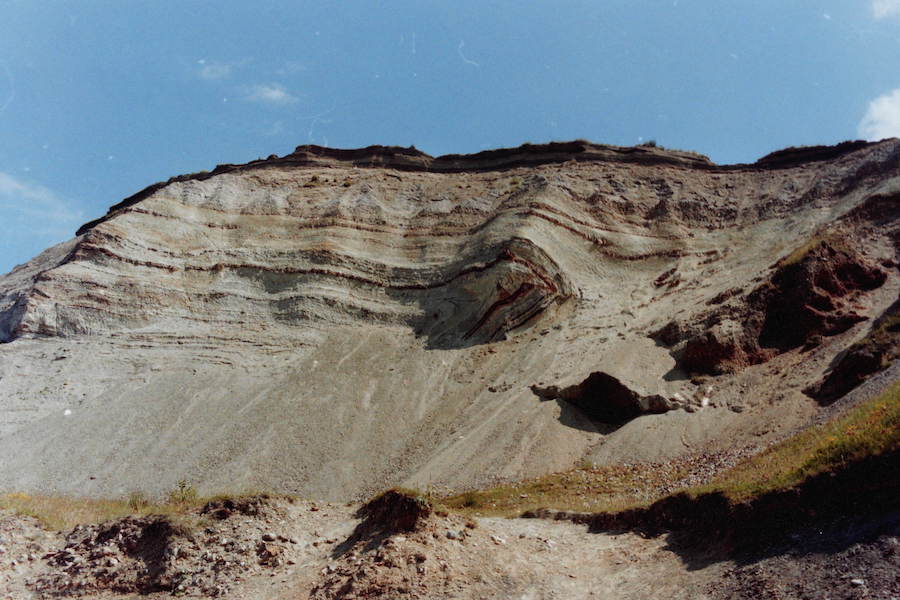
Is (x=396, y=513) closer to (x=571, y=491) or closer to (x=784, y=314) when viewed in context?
(x=571, y=491)

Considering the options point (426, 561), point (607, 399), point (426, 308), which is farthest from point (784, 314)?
point (426, 561)

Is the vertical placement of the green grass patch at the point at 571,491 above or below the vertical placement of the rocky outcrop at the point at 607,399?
below

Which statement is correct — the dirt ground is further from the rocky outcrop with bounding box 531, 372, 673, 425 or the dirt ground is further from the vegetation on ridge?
the rocky outcrop with bounding box 531, 372, 673, 425

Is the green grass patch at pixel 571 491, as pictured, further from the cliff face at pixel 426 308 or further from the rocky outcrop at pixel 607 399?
the rocky outcrop at pixel 607 399

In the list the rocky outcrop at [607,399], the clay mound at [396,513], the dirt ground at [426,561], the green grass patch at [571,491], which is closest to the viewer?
the dirt ground at [426,561]

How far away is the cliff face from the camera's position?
22.5 meters

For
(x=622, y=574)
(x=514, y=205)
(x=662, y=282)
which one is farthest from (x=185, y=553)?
(x=514, y=205)

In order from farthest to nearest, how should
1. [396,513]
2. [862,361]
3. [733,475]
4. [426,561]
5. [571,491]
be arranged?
[862,361] → [571,491] → [733,475] → [396,513] → [426,561]

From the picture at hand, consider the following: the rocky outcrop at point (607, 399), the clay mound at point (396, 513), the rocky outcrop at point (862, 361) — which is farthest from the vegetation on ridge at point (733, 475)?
the clay mound at point (396, 513)

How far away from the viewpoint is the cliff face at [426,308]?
888 inches

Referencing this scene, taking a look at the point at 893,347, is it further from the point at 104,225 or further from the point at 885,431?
the point at 104,225

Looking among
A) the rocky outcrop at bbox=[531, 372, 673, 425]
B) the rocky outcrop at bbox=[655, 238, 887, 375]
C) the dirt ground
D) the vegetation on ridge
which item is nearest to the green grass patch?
the vegetation on ridge

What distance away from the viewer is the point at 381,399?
1027 inches

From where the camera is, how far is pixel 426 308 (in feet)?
104
